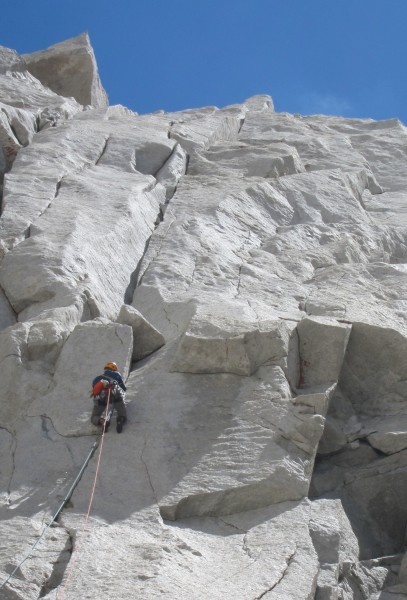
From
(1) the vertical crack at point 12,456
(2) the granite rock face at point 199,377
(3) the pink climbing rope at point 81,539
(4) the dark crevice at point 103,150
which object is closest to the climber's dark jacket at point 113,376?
(3) the pink climbing rope at point 81,539

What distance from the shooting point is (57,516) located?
1055cm

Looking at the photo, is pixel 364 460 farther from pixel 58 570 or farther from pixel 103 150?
pixel 103 150

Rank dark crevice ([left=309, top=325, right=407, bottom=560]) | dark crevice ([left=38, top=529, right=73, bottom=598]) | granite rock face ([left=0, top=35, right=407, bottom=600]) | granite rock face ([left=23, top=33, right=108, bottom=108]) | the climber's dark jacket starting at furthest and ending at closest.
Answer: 1. granite rock face ([left=23, top=33, right=108, bottom=108])
2. dark crevice ([left=309, top=325, right=407, bottom=560])
3. the climber's dark jacket
4. granite rock face ([left=0, top=35, right=407, bottom=600])
5. dark crevice ([left=38, top=529, right=73, bottom=598])

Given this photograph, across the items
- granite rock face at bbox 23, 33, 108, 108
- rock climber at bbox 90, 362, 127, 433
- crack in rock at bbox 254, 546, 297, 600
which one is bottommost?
crack in rock at bbox 254, 546, 297, 600

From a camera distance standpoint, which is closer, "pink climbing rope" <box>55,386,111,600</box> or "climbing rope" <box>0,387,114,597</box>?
"pink climbing rope" <box>55,386,111,600</box>

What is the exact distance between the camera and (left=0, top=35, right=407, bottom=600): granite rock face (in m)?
10.2

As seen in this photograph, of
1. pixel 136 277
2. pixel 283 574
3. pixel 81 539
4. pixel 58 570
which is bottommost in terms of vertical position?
pixel 58 570

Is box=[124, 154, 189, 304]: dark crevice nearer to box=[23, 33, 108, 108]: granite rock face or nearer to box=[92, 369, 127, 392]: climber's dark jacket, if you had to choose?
box=[92, 369, 127, 392]: climber's dark jacket

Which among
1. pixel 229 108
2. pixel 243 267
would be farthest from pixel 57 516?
pixel 229 108

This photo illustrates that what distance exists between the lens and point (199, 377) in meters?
12.8

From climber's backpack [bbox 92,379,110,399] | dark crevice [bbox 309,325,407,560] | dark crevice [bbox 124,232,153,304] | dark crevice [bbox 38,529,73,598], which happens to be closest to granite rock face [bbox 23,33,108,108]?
dark crevice [bbox 124,232,153,304]

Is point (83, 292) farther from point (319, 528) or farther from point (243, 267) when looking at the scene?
point (319, 528)

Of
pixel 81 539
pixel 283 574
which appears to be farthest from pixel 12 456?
pixel 283 574

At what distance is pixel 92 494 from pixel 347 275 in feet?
25.1
